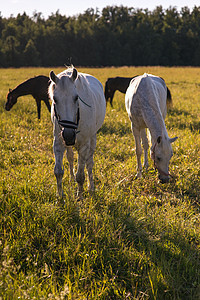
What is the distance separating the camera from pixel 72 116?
113 inches

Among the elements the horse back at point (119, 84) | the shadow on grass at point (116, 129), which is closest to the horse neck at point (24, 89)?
the shadow on grass at point (116, 129)

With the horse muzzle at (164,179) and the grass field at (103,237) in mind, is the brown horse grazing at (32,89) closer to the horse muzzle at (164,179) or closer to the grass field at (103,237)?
the grass field at (103,237)

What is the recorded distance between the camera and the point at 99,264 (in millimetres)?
2576

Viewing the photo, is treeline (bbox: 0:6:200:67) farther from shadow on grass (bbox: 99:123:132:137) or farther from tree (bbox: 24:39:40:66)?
shadow on grass (bbox: 99:123:132:137)

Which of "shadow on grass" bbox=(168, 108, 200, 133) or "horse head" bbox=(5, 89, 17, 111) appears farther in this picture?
"horse head" bbox=(5, 89, 17, 111)

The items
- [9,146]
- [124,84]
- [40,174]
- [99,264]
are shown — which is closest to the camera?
[99,264]

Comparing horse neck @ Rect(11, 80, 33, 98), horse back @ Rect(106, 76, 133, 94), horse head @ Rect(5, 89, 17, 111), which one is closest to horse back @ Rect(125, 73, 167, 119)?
horse neck @ Rect(11, 80, 33, 98)

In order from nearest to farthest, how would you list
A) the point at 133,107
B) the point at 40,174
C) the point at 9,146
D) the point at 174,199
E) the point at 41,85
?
the point at 174,199
the point at 40,174
the point at 133,107
the point at 9,146
the point at 41,85

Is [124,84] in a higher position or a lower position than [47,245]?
higher

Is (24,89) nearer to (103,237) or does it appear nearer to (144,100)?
(144,100)

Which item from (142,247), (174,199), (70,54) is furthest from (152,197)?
(70,54)

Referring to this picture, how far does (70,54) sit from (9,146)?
2461 inches

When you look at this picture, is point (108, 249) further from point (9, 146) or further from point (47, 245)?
point (9, 146)

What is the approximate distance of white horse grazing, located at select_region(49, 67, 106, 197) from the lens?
285cm
